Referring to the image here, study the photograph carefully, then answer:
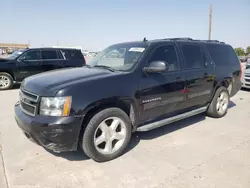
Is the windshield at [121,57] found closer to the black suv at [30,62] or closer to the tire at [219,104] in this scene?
the tire at [219,104]

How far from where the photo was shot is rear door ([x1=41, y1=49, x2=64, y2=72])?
9375mm

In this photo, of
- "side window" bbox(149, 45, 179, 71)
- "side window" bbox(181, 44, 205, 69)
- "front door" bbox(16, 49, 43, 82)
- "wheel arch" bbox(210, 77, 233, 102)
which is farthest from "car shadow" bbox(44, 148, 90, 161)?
"front door" bbox(16, 49, 43, 82)

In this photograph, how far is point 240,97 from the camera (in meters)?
7.65

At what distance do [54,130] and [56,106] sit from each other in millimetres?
306

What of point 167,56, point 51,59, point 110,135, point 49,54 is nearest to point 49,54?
point 49,54

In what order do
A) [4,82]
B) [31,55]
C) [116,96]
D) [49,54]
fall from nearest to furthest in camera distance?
[116,96], [4,82], [31,55], [49,54]

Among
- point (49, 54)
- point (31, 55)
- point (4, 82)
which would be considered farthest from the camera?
point (49, 54)

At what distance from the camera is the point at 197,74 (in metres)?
4.17

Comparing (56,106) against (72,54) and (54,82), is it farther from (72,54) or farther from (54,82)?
Result: (72,54)

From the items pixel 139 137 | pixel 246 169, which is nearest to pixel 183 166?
pixel 246 169

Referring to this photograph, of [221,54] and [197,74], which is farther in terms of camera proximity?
[221,54]

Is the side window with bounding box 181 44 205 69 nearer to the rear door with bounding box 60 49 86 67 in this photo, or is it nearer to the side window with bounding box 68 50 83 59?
the rear door with bounding box 60 49 86 67

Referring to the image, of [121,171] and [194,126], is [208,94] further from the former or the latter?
[121,171]

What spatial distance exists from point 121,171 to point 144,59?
1806mm
